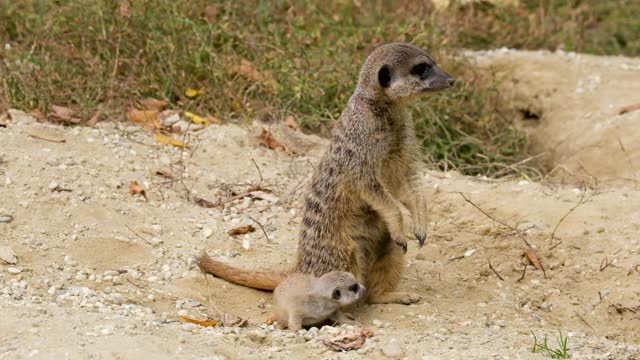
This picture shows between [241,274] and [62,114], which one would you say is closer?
[241,274]

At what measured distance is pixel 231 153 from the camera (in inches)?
204

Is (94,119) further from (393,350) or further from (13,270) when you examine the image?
(393,350)

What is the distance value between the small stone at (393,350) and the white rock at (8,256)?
147 centimetres

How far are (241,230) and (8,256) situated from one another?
40.4 inches

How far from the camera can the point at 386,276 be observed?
4.05m

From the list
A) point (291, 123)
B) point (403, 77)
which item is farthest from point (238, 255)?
point (291, 123)

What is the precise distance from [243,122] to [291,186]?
755 millimetres

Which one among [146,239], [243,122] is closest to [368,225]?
[146,239]

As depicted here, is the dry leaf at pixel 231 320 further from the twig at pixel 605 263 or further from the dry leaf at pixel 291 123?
the dry leaf at pixel 291 123

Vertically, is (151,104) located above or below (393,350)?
below

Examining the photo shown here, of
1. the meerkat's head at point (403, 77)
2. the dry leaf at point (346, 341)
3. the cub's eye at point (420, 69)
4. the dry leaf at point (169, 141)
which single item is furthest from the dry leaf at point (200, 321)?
the dry leaf at point (169, 141)

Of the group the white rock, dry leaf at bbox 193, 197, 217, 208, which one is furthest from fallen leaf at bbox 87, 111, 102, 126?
the white rock

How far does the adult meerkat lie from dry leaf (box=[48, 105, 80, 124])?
1.63 metres

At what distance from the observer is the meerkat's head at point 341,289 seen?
3660mm
